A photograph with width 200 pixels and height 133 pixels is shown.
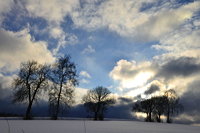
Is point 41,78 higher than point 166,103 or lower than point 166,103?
higher

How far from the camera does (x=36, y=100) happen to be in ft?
107

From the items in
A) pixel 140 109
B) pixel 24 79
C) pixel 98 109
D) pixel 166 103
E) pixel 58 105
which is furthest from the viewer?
pixel 140 109

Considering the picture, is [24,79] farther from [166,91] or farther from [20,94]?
[166,91]

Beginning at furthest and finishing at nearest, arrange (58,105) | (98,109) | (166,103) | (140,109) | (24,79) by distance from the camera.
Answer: (140,109) < (98,109) < (166,103) < (24,79) < (58,105)

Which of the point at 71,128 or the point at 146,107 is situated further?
the point at 146,107

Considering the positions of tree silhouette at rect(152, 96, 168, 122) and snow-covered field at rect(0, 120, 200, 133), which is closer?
snow-covered field at rect(0, 120, 200, 133)

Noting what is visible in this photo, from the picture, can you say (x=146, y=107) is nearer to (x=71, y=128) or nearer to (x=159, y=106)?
(x=159, y=106)

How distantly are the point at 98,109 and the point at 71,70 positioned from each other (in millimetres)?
22369

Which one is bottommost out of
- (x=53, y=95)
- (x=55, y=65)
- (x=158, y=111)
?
(x=158, y=111)

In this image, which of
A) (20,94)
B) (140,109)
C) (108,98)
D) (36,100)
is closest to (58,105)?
(36,100)

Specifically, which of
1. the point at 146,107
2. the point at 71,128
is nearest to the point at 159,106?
the point at 146,107

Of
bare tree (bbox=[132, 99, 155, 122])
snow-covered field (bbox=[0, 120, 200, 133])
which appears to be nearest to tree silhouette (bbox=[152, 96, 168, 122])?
bare tree (bbox=[132, 99, 155, 122])

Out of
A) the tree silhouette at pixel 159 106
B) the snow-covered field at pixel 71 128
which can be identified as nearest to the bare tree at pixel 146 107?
the tree silhouette at pixel 159 106

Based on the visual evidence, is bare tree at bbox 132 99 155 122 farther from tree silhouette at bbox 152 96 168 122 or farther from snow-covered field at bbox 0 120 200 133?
snow-covered field at bbox 0 120 200 133
